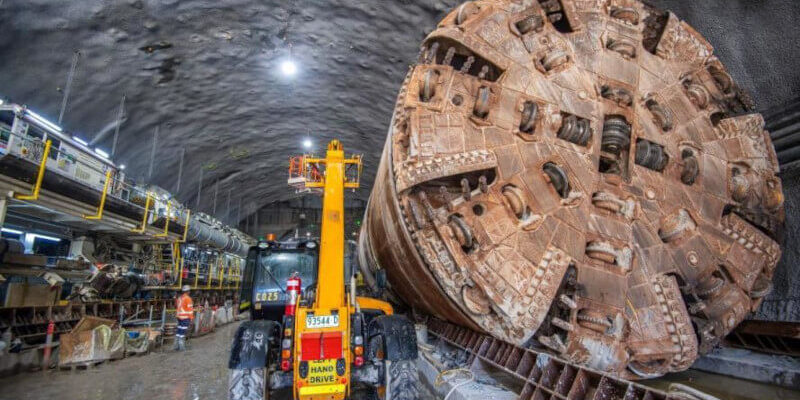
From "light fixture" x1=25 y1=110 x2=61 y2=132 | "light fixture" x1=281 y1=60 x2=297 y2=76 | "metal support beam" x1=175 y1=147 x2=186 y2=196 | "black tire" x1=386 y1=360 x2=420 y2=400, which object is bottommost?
"black tire" x1=386 y1=360 x2=420 y2=400

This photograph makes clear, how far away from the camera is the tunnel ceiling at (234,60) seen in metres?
5.23

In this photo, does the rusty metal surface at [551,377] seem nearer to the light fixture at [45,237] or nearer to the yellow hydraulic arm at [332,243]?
the yellow hydraulic arm at [332,243]

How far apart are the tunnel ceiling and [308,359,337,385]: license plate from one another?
5.67m

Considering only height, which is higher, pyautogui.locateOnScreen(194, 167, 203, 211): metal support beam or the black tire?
pyautogui.locateOnScreen(194, 167, 203, 211): metal support beam

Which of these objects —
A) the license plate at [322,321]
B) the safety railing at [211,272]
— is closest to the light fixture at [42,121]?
the safety railing at [211,272]

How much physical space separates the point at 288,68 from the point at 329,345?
711 cm

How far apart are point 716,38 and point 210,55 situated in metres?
8.56

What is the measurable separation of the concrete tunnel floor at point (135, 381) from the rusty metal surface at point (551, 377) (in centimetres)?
88

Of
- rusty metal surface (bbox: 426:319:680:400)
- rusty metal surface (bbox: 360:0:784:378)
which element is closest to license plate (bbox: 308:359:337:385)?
rusty metal surface (bbox: 360:0:784:378)

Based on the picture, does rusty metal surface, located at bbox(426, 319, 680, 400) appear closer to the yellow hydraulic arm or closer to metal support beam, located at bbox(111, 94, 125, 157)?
the yellow hydraulic arm

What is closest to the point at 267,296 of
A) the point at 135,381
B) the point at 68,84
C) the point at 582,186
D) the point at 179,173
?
the point at 135,381

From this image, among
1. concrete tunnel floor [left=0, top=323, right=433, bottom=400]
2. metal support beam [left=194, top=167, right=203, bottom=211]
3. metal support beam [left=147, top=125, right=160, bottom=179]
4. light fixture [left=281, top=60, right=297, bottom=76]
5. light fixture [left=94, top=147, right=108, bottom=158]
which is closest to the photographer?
concrete tunnel floor [left=0, top=323, right=433, bottom=400]

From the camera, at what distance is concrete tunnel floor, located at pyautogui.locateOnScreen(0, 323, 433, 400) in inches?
188

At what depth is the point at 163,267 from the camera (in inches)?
472
